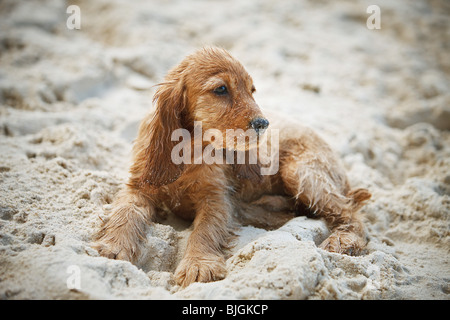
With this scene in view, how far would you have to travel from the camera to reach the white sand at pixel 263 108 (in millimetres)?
2248

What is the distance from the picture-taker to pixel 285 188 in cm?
355

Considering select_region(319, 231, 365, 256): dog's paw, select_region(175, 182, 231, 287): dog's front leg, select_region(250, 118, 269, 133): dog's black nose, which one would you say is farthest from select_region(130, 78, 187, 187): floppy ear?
select_region(319, 231, 365, 256): dog's paw

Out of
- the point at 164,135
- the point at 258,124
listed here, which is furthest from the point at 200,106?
the point at 258,124

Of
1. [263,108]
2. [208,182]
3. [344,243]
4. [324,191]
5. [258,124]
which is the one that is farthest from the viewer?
[263,108]

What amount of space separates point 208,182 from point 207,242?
20.8 inches

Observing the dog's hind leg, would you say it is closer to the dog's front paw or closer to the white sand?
the white sand

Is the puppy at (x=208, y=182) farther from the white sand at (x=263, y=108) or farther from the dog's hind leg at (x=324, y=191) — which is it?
the white sand at (x=263, y=108)

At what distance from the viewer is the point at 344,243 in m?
2.98

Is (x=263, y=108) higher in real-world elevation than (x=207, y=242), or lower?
higher

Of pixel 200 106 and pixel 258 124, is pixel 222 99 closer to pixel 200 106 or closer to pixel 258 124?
pixel 200 106

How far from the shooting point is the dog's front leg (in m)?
2.45

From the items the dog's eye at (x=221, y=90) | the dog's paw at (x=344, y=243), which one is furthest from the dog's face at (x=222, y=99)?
the dog's paw at (x=344, y=243)

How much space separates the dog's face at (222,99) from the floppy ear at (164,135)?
0.27 ft

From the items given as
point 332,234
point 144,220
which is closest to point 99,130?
point 144,220
